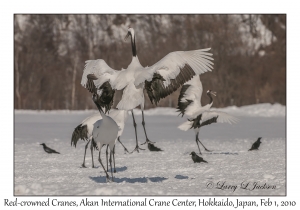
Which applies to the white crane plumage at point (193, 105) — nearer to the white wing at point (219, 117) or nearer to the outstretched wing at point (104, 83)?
the white wing at point (219, 117)

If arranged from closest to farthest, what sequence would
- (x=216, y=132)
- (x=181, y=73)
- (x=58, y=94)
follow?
(x=181, y=73)
(x=216, y=132)
(x=58, y=94)

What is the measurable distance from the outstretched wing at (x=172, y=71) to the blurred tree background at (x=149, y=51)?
21316 millimetres

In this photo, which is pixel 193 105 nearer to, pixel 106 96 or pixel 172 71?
pixel 172 71

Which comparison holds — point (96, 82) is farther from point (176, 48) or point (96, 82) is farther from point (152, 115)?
point (176, 48)

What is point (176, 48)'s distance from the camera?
38.7 m

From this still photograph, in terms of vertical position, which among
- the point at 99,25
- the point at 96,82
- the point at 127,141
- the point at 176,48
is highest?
the point at 99,25

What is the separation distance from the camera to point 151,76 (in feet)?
29.7

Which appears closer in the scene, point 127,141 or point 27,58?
point 127,141

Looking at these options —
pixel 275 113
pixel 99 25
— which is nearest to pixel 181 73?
pixel 275 113

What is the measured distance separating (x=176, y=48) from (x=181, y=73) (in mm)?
29654

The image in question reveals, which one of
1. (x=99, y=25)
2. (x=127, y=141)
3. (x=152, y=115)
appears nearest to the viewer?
(x=127, y=141)

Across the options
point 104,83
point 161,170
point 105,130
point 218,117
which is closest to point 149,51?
point 218,117

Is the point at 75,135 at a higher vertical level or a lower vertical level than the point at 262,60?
lower

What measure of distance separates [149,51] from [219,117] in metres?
28.5
